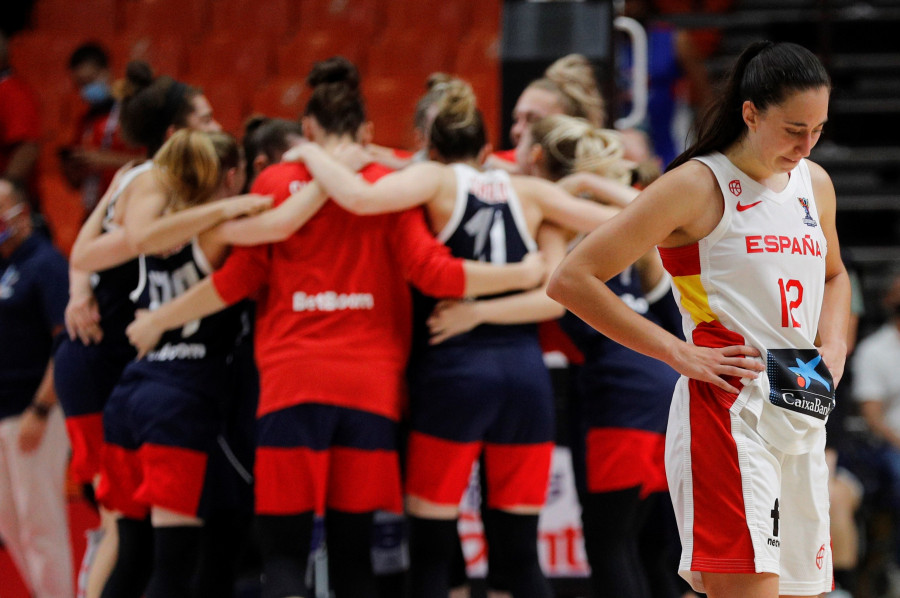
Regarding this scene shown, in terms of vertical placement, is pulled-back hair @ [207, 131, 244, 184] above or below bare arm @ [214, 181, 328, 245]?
above

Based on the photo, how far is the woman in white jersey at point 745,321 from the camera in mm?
2424

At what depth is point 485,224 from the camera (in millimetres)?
3854

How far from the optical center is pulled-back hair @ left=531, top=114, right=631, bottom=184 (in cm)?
408

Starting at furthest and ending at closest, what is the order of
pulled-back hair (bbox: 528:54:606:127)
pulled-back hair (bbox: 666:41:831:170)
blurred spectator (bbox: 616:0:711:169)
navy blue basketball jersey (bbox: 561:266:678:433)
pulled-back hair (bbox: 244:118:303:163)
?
blurred spectator (bbox: 616:0:711:169) → pulled-back hair (bbox: 528:54:606:127) → pulled-back hair (bbox: 244:118:303:163) → navy blue basketball jersey (bbox: 561:266:678:433) → pulled-back hair (bbox: 666:41:831:170)

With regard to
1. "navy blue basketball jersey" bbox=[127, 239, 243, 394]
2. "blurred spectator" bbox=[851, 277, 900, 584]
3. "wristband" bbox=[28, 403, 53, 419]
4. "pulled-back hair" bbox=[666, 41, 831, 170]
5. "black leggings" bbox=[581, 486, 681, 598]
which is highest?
"pulled-back hair" bbox=[666, 41, 831, 170]

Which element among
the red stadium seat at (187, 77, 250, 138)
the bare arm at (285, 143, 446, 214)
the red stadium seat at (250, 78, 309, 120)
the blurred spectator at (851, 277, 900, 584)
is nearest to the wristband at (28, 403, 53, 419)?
the bare arm at (285, 143, 446, 214)

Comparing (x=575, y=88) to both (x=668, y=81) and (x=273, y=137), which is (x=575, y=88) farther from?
(x=668, y=81)

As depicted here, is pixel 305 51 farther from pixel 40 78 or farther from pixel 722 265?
pixel 722 265

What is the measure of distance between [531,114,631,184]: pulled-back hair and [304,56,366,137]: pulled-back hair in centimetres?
70

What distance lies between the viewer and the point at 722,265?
250 centimetres

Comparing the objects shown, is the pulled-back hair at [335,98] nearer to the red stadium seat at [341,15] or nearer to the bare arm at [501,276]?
the bare arm at [501,276]

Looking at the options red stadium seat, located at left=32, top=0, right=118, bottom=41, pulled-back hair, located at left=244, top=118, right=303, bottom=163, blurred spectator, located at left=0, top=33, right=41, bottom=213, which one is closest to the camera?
pulled-back hair, located at left=244, top=118, right=303, bottom=163

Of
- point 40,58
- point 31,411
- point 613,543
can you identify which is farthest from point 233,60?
point 613,543

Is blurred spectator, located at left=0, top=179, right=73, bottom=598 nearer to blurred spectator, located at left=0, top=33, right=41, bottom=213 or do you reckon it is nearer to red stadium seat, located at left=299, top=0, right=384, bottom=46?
blurred spectator, located at left=0, top=33, right=41, bottom=213
